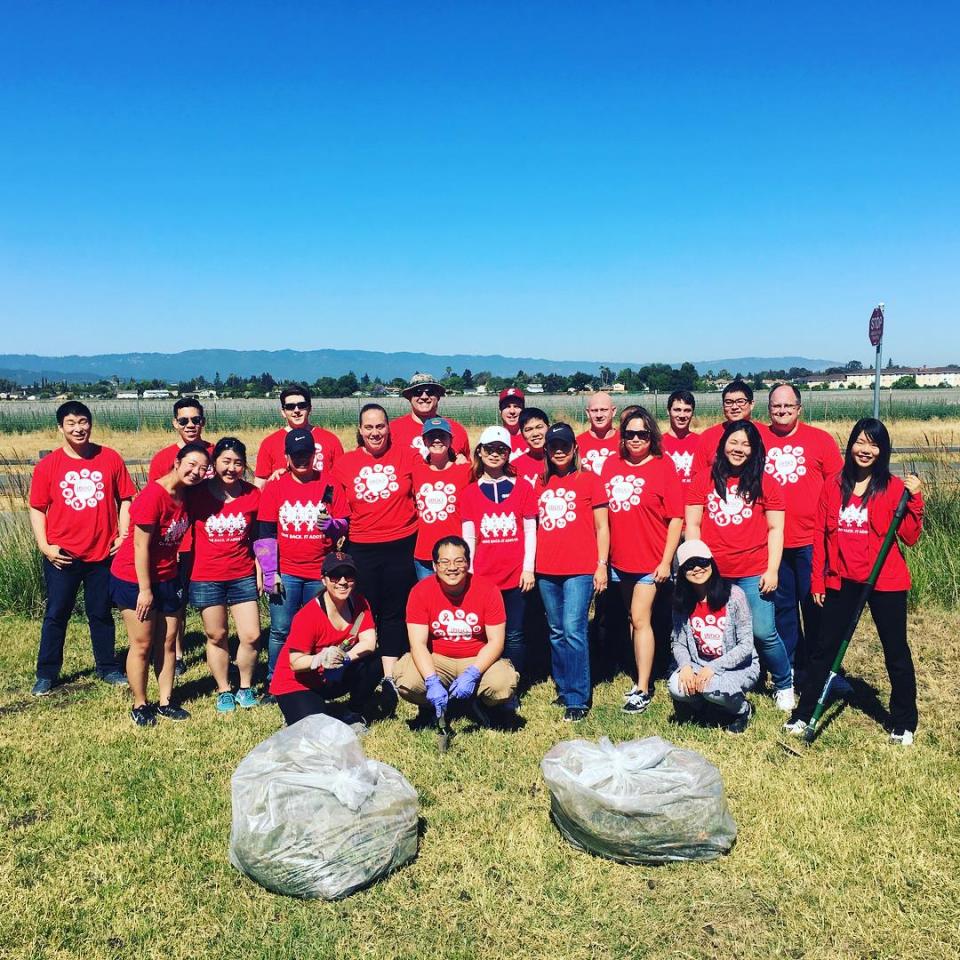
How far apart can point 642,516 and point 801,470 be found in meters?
1.26

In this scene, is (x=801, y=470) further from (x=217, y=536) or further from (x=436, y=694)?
(x=217, y=536)

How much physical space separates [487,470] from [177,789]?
9.01ft

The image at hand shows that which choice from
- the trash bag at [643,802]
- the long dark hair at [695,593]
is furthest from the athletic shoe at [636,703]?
the trash bag at [643,802]

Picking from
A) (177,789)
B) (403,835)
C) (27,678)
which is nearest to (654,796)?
(403,835)

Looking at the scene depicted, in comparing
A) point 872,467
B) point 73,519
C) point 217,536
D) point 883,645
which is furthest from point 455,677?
point 73,519

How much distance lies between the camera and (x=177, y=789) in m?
4.41

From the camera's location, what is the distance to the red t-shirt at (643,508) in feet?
17.0

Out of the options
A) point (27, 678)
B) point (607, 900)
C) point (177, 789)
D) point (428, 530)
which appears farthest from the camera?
point (27, 678)

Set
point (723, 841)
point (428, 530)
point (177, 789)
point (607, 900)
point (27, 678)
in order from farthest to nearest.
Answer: point (27, 678) < point (428, 530) < point (177, 789) < point (723, 841) < point (607, 900)

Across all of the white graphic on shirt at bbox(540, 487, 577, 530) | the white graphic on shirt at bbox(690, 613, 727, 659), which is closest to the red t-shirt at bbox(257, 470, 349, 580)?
the white graphic on shirt at bbox(540, 487, 577, 530)

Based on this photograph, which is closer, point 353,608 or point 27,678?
point 353,608

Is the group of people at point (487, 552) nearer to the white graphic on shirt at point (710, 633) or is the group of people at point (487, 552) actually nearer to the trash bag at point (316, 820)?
the white graphic on shirt at point (710, 633)

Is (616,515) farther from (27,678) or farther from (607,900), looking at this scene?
(27,678)

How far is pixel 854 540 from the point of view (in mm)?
4754
